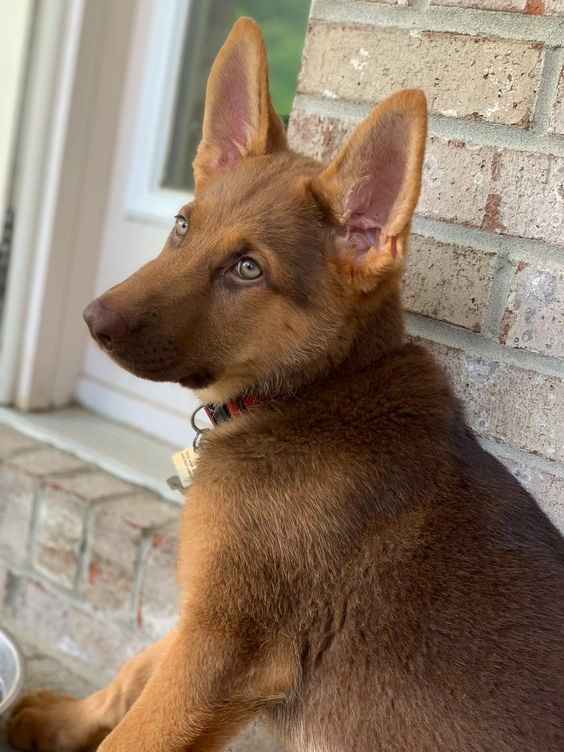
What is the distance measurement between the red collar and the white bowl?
0.74 meters

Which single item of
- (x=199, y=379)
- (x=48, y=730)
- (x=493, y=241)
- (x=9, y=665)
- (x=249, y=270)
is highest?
(x=493, y=241)

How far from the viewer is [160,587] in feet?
7.68

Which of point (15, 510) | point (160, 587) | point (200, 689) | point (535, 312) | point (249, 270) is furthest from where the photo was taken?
point (15, 510)

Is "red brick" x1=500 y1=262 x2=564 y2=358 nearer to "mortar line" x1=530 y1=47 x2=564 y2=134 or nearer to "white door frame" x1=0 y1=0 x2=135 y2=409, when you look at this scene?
"mortar line" x1=530 y1=47 x2=564 y2=134

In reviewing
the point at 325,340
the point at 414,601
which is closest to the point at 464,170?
the point at 325,340

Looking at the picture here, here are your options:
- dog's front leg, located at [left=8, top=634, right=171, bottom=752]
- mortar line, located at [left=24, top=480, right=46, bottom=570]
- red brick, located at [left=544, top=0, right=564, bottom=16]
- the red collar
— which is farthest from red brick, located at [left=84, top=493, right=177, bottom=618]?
red brick, located at [left=544, top=0, right=564, bottom=16]

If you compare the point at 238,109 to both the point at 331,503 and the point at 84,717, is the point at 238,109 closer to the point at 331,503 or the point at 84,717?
the point at 331,503

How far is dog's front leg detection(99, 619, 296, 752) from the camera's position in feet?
5.17

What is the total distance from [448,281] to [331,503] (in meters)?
0.59

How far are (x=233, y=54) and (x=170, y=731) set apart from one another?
1.33m

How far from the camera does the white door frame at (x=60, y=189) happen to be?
9.12 ft

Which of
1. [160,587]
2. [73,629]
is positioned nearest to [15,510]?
[73,629]

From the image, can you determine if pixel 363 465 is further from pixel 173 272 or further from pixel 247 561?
pixel 173 272

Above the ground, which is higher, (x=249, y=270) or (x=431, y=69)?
(x=431, y=69)
